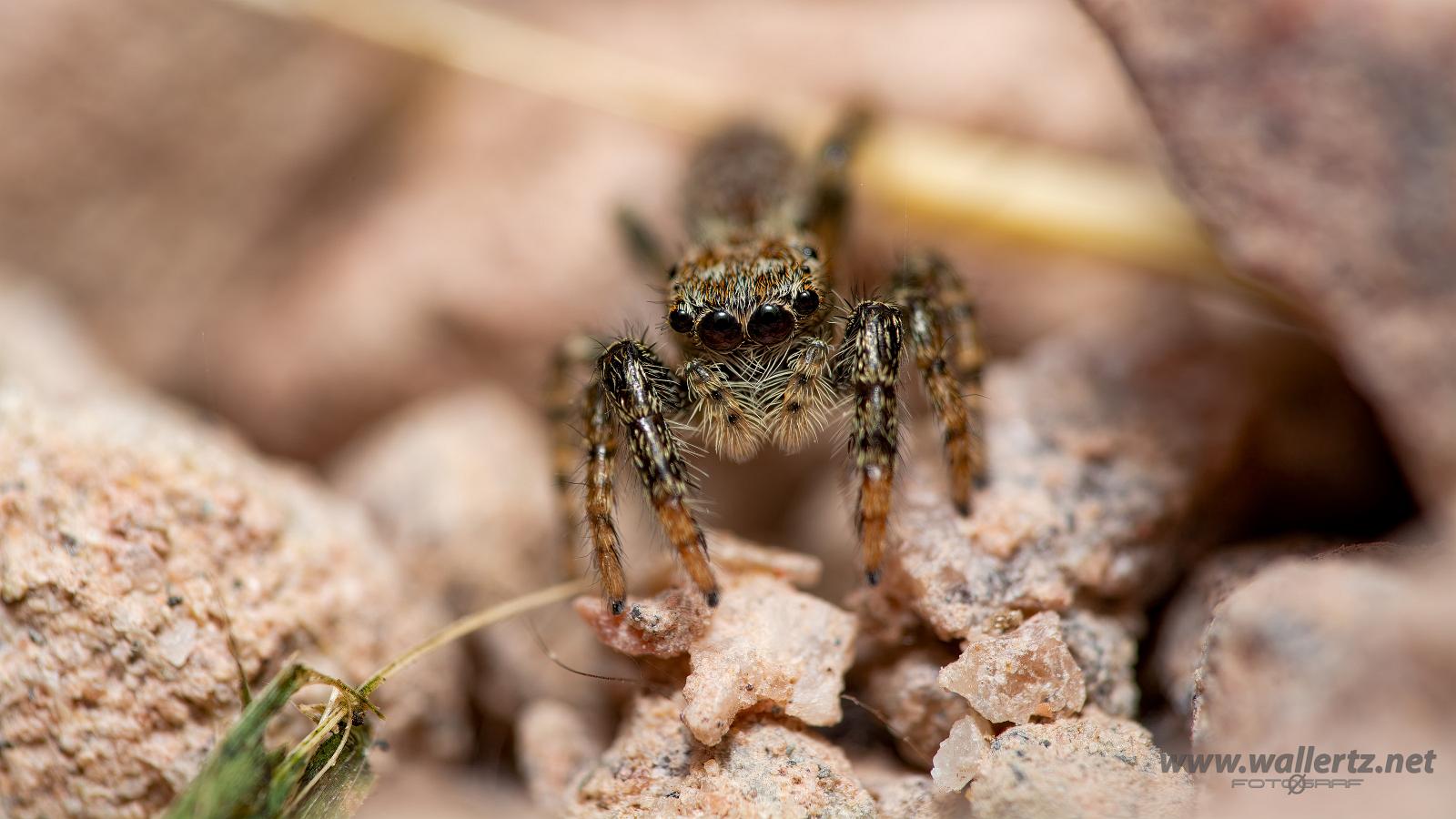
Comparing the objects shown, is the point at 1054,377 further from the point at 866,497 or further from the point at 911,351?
the point at 866,497

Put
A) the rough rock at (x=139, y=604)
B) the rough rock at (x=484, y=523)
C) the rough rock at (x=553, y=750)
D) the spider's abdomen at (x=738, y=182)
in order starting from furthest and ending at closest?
the spider's abdomen at (x=738, y=182) < the rough rock at (x=484, y=523) < the rough rock at (x=553, y=750) < the rough rock at (x=139, y=604)

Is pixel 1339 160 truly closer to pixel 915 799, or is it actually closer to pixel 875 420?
pixel 875 420

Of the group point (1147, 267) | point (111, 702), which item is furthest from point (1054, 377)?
point (111, 702)

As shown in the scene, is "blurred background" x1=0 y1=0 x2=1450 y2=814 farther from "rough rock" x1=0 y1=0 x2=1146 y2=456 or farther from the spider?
the spider

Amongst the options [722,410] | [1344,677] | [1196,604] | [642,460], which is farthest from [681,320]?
[1344,677]

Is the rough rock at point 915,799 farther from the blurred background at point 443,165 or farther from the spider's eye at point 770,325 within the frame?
the blurred background at point 443,165

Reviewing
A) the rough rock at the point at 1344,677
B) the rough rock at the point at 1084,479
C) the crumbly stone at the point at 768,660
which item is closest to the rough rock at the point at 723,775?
the crumbly stone at the point at 768,660

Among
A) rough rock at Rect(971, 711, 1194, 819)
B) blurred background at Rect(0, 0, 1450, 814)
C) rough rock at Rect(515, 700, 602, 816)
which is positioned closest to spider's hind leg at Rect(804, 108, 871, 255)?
blurred background at Rect(0, 0, 1450, 814)
